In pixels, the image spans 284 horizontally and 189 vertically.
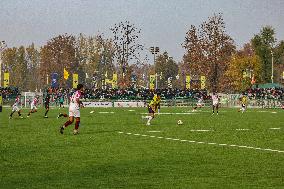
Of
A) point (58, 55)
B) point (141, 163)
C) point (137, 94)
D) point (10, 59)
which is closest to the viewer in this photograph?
point (141, 163)

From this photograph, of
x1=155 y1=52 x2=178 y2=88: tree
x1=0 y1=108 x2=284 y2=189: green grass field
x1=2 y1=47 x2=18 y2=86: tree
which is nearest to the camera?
x1=0 y1=108 x2=284 y2=189: green grass field

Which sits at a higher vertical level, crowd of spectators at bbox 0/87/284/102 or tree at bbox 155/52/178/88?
tree at bbox 155/52/178/88

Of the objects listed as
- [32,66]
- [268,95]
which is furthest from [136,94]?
[32,66]

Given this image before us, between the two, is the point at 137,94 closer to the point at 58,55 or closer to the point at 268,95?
the point at 268,95

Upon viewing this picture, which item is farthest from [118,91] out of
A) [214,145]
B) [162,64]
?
[162,64]

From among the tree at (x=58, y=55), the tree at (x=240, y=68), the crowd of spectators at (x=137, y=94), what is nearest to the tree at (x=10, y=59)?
the tree at (x=58, y=55)

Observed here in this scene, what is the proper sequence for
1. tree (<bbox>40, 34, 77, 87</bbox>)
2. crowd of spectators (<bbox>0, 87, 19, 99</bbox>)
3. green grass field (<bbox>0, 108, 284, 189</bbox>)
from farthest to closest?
tree (<bbox>40, 34, 77, 87</bbox>) → crowd of spectators (<bbox>0, 87, 19, 99</bbox>) → green grass field (<bbox>0, 108, 284, 189</bbox>)

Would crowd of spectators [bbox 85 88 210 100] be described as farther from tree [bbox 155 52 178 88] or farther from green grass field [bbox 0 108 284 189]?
tree [bbox 155 52 178 88]

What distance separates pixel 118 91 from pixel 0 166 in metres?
71.7

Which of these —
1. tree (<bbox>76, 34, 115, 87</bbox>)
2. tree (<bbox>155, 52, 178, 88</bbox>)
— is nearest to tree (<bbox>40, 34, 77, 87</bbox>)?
tree (<bbox>76, 34, 115, 87</bbox>)

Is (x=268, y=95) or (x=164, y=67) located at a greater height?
(x=164, y=67)

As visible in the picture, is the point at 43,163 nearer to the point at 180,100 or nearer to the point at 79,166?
the point at 79,166

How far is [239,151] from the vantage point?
17453 millimetres

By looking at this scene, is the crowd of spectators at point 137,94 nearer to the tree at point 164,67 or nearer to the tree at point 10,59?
the tree at point 10,59
